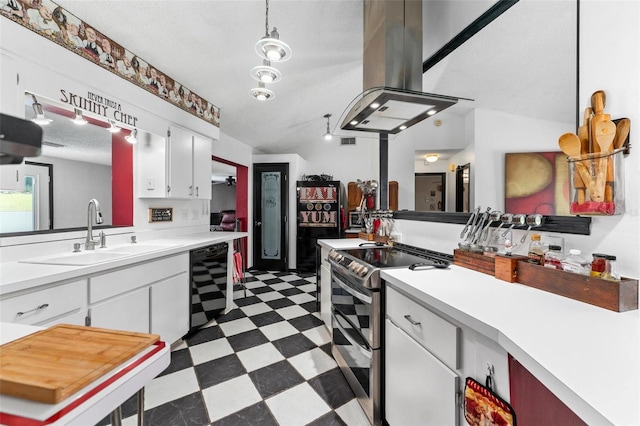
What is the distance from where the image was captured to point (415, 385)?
44.7 inches

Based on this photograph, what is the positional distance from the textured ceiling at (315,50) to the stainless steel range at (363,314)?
1.03 m

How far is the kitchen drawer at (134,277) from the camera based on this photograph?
1551 millimetres

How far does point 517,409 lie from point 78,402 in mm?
1035

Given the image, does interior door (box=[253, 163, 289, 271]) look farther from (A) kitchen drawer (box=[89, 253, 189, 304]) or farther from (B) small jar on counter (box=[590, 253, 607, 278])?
(B) small jar on counter (box=[590, 253, 607, 278])

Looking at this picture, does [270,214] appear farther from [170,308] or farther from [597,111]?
[597,111]

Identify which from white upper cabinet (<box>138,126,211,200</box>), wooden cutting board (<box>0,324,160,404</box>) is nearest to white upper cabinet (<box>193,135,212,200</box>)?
white upper cabinet (<box>138,126,211,200</box>)

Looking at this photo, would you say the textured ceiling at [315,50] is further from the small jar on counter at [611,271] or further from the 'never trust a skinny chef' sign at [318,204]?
→ the 'never trust a skinny chef' sign at [318,204]

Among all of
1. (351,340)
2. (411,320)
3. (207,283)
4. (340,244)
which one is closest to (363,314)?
(351,340)

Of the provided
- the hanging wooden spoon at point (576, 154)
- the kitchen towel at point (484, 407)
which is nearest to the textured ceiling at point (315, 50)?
the hanging wooden spoon at point (576, 154)

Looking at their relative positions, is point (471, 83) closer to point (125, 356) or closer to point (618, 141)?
point (618, 141)

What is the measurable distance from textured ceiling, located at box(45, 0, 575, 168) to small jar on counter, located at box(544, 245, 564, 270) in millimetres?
560

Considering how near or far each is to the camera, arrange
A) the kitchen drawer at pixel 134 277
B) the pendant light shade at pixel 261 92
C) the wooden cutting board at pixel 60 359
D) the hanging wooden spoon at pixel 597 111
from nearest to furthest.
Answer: the wooden cutting board at pixel 60 359
the hanging wooden spoon at pixel 597 111
the kitchen drawer at pixel 134 277
the pendant light shade at pixel 261 92

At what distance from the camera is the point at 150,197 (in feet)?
8.38

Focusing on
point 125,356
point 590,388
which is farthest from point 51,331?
point 590,388
